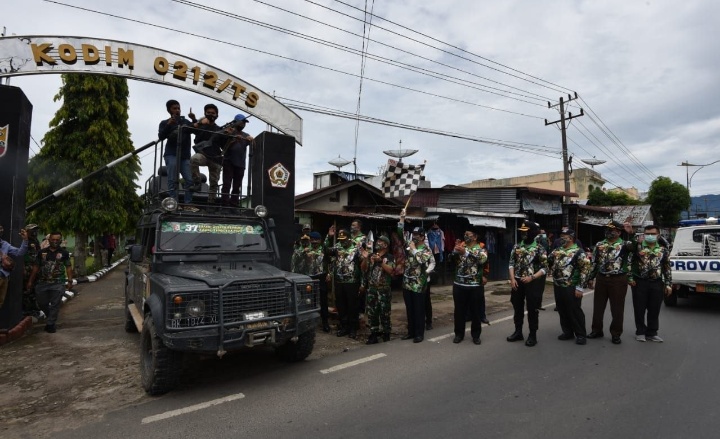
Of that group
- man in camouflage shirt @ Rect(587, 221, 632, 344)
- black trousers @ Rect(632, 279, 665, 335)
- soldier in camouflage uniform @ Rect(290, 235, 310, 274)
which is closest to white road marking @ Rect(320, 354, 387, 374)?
soldier in camouflage uniform @ Rect(290, 235, 310, 274)

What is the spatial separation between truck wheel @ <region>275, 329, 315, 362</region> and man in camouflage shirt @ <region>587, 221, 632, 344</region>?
4235 millimetres

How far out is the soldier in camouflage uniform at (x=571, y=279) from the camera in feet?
19.3

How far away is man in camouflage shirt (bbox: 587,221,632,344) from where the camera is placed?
592 cm

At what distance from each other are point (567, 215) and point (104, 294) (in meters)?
19.3

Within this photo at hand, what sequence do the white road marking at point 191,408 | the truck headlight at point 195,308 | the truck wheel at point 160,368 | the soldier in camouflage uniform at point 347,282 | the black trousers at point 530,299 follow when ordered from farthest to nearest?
1. the soldier in camouflage uniform at point 347,282
2. the black trousers at point 530,299
3. the truck wheel at point 160,368
4. the truck headlight at point 195,308
5. the white road marking at point 191,408

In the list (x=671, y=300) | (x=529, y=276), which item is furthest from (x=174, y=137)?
(x=671, y=300)

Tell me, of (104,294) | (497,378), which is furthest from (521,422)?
(104,294)

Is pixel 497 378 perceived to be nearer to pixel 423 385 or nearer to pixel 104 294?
pixel 423 385

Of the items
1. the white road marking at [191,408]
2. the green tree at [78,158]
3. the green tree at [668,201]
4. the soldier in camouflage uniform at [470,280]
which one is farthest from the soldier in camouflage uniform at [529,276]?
the green tree at [668,201]

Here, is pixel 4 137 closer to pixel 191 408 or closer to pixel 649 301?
pixel 191 408

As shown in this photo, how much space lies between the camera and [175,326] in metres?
3.89

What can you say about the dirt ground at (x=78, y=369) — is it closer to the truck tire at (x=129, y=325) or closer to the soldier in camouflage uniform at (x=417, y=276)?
the truck tire at (x=129, y=325)

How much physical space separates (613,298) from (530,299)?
4.17ft

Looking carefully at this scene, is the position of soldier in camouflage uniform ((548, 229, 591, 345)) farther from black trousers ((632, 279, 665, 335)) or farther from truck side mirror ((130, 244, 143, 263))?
truck side mirror ((130, 244, 143, 263))
